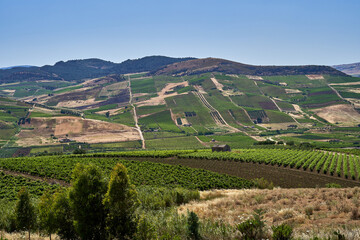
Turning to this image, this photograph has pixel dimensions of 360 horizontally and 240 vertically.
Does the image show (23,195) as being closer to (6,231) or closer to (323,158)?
(6,231)

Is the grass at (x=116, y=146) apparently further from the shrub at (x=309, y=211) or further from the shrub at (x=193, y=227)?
the shrub at (x=193, y=227)

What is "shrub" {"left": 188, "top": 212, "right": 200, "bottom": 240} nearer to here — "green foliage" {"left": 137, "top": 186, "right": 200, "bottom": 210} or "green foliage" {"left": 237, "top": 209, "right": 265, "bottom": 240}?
"green foliage" {"left": 237, "top": 209, "right": 265, "bottom": 240}

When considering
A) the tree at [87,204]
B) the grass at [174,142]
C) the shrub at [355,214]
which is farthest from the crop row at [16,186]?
the grass at [174,142]

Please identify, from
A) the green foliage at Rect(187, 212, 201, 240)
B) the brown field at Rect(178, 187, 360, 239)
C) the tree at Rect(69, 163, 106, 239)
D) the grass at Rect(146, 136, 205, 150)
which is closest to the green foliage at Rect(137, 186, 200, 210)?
the brown field at Rect(178, 187, 360, 239)

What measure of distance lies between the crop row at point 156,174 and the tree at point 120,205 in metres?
29.7

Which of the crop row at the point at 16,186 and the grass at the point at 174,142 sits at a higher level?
the crop row at the point at 16,186

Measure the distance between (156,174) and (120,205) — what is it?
38985 millimetres

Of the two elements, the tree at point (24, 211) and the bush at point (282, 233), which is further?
the tree at point (24, 211)

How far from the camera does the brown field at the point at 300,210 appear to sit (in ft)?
62.3

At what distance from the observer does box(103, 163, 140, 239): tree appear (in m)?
17.2

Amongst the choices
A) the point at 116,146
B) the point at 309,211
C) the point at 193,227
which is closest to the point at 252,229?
the point at 193,227

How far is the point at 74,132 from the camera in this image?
182625 millimetres

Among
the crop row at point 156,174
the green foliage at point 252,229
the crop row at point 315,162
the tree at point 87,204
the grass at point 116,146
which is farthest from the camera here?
the grass at point 116,146

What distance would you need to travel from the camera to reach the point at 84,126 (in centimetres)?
19175
